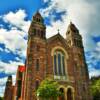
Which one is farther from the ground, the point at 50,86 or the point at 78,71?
the point at 78,71

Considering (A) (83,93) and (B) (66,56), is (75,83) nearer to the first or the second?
(A) (83,93)

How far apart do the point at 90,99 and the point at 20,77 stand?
657 inches

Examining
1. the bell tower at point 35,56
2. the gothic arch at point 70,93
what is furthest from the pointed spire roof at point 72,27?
the gothic arch at point 70,93

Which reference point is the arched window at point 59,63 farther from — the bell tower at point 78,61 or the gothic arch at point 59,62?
the bell tower at point 78,61

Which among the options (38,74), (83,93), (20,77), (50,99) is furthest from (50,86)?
(20,77)

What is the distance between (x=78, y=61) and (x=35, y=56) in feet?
35.8

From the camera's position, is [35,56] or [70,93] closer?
[35,56]

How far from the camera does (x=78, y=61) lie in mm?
41656

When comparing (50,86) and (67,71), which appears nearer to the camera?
(50,86)

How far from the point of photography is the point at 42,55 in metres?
37.3

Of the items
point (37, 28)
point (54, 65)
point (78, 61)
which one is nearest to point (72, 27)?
point (78, 61)

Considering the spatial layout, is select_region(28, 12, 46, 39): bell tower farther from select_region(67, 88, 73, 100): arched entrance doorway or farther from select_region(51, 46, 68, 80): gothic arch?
select_region(67, 88, 73, 100): arched entrance doorway

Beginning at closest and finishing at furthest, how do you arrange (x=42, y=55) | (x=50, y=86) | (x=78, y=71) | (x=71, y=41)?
(x=50, y=86), (x=42, y=55), (x=78, y=71), (x=71, y=41)

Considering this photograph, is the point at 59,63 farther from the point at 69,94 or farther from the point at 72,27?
the point at 72,27
